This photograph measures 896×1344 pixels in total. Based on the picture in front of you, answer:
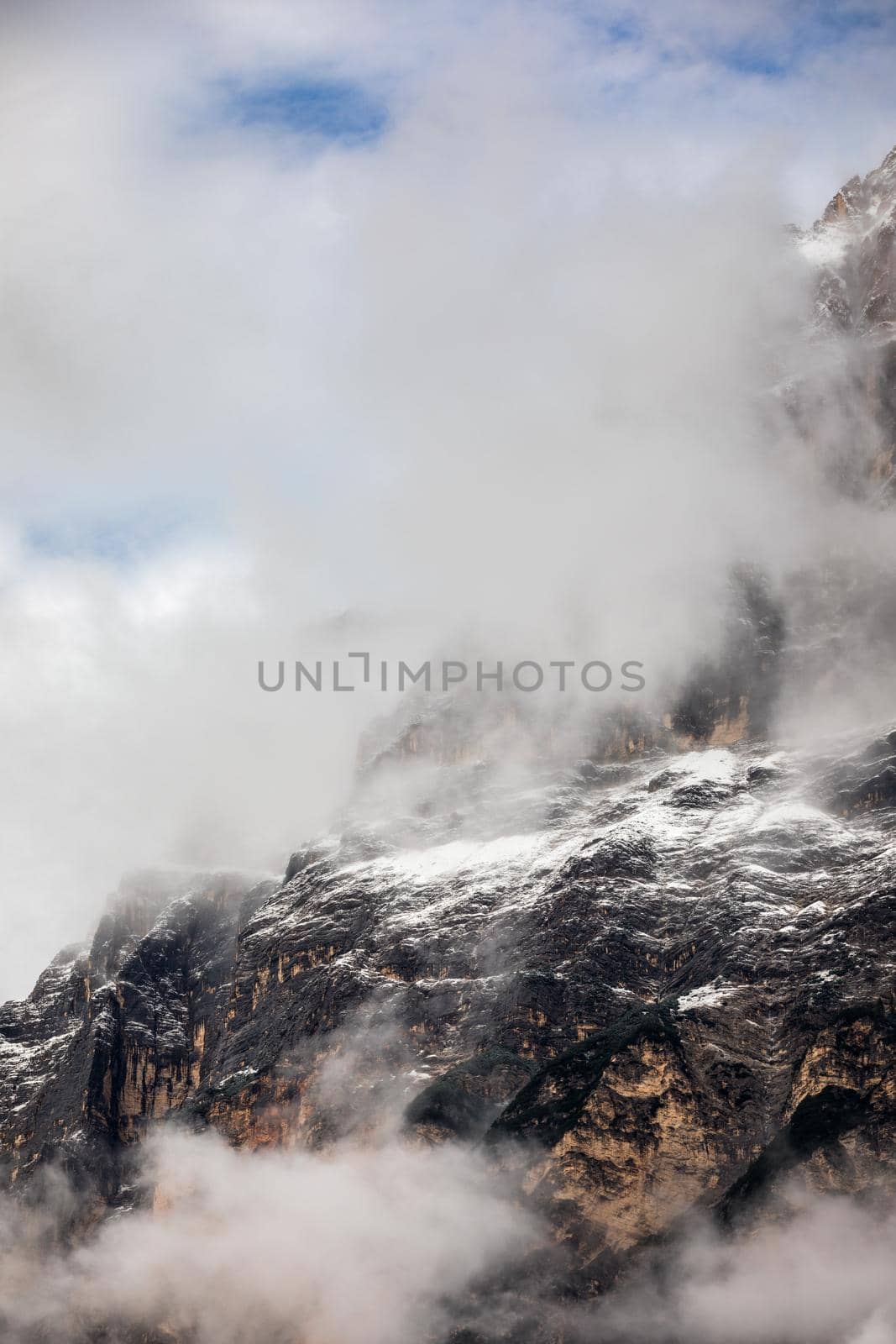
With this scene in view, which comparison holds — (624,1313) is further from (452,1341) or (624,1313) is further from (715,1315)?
(452,1341)

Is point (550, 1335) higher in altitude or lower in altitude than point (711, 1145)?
lower

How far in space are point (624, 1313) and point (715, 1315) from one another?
12524 millimetres

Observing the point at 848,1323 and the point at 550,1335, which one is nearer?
the point at 848,1323

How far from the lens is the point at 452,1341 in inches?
7864

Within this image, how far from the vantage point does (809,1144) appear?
18938cm

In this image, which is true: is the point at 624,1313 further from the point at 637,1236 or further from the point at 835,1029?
the point at 835,1029

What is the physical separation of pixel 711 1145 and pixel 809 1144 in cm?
1525

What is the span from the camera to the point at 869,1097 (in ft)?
627

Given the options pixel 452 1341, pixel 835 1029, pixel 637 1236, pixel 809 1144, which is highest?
pixel 835 1029

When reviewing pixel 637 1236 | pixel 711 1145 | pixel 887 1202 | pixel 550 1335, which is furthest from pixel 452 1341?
pixel 887 1202

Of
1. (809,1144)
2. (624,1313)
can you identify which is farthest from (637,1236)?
(809,1144)

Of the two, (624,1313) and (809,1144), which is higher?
(809,1144)

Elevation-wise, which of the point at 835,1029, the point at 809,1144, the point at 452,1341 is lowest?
the point at 452,1341

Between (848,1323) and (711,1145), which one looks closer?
(848,1323)
